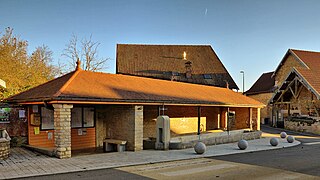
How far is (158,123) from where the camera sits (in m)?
13.8

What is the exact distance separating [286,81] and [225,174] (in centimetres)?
2296

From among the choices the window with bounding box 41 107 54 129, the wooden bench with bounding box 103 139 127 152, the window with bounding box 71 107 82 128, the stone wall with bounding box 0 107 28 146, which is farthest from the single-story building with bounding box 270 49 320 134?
the stone wall with bounding box 0 107 28 146

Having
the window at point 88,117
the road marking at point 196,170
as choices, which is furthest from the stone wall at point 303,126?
the window at point 88,117

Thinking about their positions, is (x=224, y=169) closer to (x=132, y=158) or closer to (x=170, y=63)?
(x=132, y=158)

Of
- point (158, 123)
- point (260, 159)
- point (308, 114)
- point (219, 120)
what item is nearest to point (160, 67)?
point (219, 120)

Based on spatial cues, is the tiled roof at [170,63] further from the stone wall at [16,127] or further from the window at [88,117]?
the stone wall at [16,127]

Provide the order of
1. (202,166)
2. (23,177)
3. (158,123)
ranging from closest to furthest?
1. (23,177)
2. (202,166)
3. (158,123)

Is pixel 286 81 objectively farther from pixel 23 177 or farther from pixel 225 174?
pixel 23 177

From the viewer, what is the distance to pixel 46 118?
13.5 m

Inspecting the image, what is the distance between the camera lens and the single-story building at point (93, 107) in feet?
36.1

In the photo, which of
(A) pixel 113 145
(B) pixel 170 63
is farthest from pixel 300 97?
(A) pixel 113 145

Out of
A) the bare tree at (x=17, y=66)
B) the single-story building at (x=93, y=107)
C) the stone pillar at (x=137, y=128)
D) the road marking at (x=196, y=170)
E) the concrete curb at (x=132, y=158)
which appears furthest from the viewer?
the bare tree at (x=17, y=66)

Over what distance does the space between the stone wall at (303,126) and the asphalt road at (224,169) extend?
1427cm

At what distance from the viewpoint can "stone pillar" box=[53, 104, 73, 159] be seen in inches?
427
